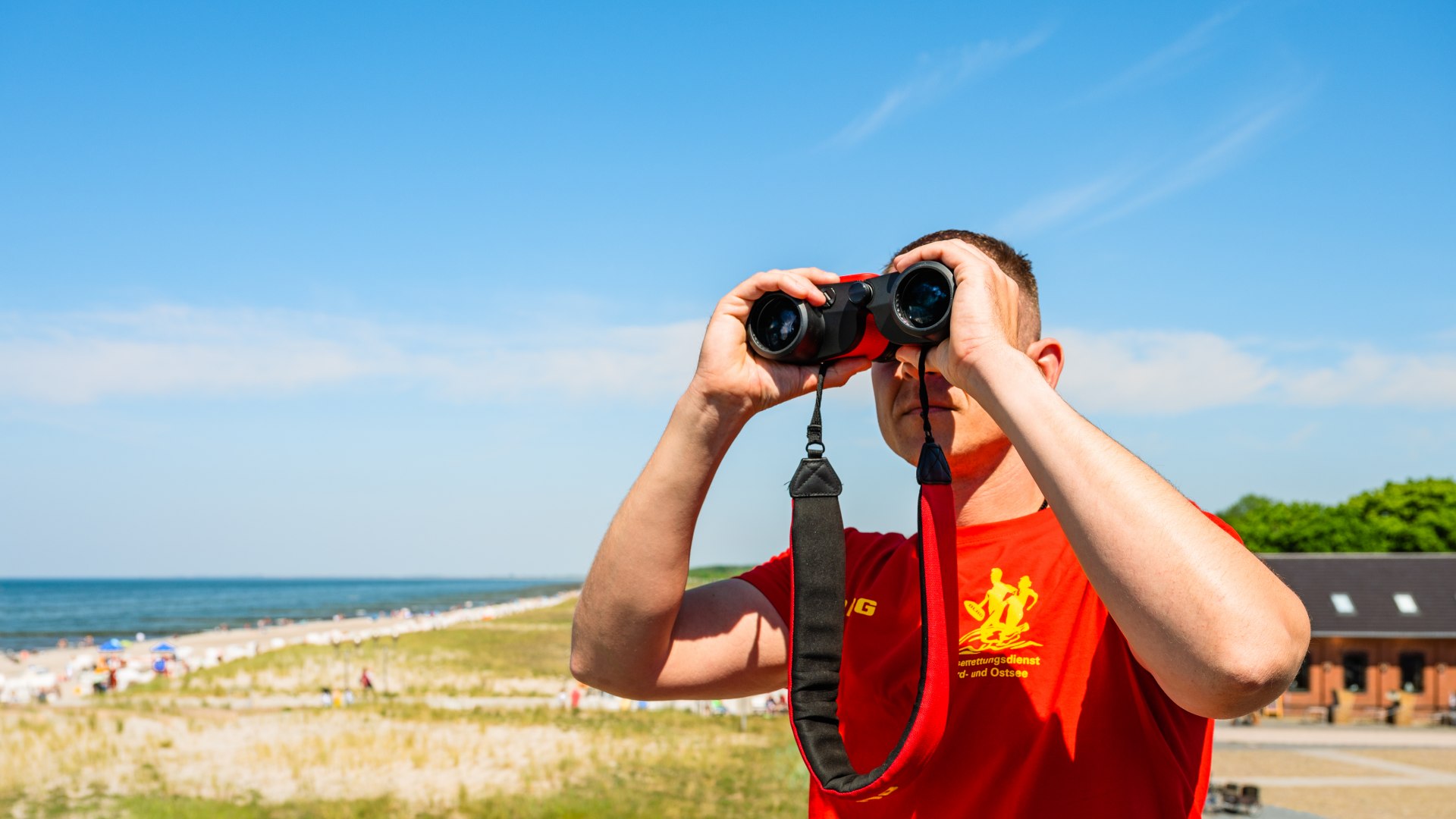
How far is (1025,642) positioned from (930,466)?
340 millimetres

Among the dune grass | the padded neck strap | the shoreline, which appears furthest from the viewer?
the shoreline

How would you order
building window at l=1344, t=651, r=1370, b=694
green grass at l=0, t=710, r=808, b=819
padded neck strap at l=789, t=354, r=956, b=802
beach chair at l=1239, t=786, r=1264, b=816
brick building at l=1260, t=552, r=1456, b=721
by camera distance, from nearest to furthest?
1. padded neck strap at l=789, t=354, r=956, b=802
2. green grass at l=0, t=710, r=808, b=819
3. beach chair at l=1239, t=786, r=1264, b=816
4. brick building at l=1260, t=552, r=1456, b=721
5. building window at l=1344, t=651, r=1370, b=694

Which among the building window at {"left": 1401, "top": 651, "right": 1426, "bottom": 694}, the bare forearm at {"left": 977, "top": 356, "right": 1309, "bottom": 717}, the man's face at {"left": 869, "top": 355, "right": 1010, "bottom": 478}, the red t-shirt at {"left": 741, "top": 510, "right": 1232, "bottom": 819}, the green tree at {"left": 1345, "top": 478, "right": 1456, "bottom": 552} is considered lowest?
the building window at {"left": 1401, "top": 651, "right": 1426, "bottom": 694}

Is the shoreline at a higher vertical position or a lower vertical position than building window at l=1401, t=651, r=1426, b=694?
lower

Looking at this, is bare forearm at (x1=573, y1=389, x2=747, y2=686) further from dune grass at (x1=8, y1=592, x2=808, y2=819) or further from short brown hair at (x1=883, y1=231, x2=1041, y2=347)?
dune grass at (x1=8, y1=592, x2=808, y2=819)

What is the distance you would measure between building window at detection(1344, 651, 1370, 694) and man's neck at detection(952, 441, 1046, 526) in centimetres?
3128

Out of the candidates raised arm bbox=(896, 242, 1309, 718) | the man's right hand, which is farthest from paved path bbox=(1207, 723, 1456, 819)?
raised arm bbox=(896, 242, 1309, 718)

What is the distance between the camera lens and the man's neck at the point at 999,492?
203cm

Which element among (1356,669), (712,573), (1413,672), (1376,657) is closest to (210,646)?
(1356,669)

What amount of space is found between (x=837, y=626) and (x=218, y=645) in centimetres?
5994

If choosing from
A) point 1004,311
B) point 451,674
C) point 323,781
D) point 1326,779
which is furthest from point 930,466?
point 451,674

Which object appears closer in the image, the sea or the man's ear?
the man's ear

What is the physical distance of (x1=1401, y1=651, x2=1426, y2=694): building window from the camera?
93.4 feet

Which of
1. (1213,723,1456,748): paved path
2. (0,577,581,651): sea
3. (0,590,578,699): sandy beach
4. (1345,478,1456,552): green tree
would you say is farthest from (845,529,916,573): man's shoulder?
(0,577,581,651): sea
